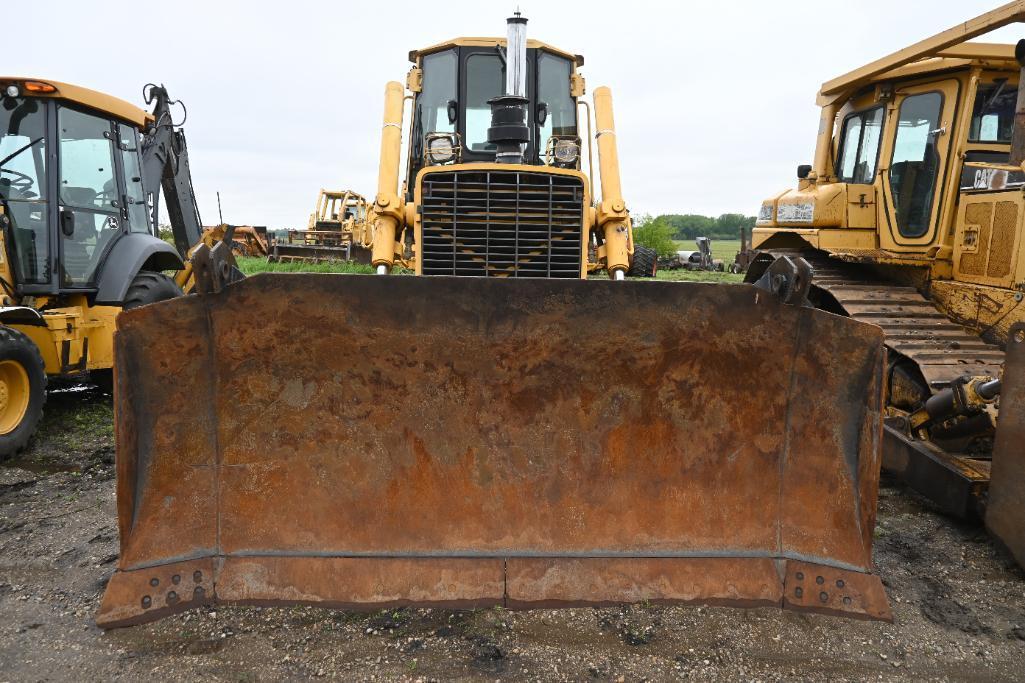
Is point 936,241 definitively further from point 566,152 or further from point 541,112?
point 541,112

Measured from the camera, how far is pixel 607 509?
280cm

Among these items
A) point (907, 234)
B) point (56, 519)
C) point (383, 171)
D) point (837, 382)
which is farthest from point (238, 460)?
point (907, 234)

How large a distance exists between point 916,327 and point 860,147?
191 cm

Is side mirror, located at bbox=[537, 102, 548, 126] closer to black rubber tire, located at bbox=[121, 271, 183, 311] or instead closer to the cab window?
the cab window

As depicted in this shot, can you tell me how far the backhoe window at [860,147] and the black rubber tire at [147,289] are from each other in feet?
19.0

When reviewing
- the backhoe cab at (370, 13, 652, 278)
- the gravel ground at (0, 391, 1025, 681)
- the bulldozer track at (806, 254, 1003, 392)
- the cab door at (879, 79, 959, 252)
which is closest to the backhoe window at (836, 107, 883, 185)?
the cab door at (879, 79, 959, 252)

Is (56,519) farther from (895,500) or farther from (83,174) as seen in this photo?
(895,500)

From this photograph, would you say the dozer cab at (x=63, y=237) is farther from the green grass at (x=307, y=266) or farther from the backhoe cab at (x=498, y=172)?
the green grass at (x=307, y=266)

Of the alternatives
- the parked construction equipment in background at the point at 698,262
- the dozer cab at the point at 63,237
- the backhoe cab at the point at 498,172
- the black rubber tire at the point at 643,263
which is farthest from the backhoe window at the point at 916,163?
the parked construction equipment in background at the point at 698,262

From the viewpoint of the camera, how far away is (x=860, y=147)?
19.7 feet

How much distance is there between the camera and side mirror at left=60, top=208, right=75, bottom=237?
5496 millimetres

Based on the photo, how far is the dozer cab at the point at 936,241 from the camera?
12.1ft

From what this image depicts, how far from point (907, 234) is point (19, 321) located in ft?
20.9

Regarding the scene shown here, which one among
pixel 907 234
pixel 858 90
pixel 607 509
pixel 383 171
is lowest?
pixel 607 509
